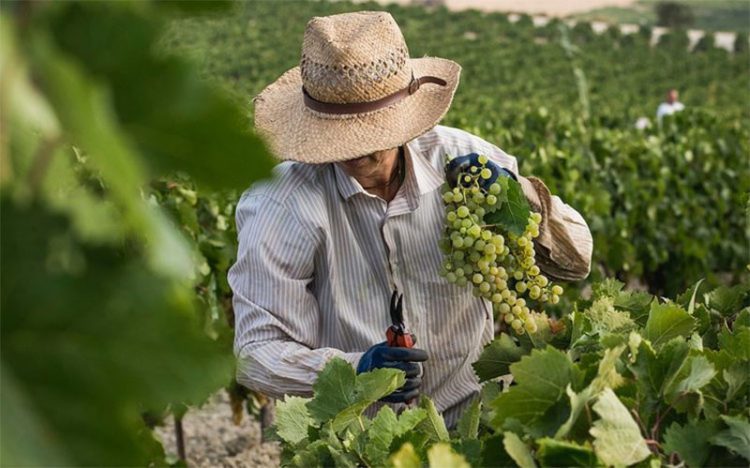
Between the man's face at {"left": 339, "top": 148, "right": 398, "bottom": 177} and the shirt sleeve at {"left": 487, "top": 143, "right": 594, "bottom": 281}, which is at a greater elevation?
the man's face at {"left": 339, "top": 148, "right": 398, "bottom": 177}

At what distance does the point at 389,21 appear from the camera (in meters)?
3.09

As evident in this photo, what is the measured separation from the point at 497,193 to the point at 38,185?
2040 mm

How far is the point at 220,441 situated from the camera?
6473mm

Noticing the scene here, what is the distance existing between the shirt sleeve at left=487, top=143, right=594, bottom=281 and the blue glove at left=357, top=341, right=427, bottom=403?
0.55 m

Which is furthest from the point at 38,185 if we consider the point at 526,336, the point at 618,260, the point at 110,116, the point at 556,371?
the point at 618,260

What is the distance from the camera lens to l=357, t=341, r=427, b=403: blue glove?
8.80ft

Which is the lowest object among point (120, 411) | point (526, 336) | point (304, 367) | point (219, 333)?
point (219, 333)

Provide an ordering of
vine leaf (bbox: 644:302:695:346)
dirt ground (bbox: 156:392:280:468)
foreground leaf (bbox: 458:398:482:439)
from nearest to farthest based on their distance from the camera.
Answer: foreground leaf (bbox: 458:398:482:439), vine leaf (bbox: 644:302:695:346), dirt ground (bbox: 156:392:280:468)

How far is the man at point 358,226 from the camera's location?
2.90 meters

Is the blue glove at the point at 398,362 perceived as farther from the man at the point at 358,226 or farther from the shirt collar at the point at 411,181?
the shirt collar at the point at 411,181

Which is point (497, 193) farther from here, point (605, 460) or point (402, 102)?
point (605, 460)

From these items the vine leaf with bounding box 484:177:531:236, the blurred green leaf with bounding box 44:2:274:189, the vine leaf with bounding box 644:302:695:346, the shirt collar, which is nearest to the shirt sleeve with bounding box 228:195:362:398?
the shirt collar

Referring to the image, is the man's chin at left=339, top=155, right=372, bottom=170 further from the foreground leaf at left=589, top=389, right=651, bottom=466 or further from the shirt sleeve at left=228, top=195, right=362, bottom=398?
the foreground leaf at left=589, top=389, right=651, bottom=466

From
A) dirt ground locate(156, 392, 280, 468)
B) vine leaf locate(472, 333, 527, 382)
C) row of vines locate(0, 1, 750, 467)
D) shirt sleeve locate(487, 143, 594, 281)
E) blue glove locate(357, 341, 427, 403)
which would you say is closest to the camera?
row of vines locate(0, 1, 750, 467)
